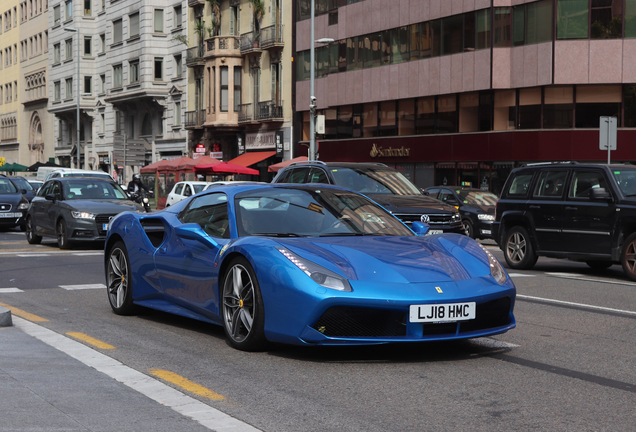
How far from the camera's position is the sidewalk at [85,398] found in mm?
4383

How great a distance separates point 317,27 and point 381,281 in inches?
1626

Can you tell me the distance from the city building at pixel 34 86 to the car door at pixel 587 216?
238ft

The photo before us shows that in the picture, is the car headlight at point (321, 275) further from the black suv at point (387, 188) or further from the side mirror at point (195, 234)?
the black suv at point (387, 188)

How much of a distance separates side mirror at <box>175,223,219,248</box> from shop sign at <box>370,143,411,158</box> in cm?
3329

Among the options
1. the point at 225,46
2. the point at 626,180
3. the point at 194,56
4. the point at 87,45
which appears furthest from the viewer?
the point at 87,45

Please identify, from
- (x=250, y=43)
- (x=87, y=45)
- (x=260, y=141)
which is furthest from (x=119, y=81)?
(x=260, y=141)

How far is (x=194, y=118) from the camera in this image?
5384 centimetres

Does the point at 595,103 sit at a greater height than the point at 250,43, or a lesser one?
lesser

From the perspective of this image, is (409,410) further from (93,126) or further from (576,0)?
(93,126)

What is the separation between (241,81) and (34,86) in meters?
41.4

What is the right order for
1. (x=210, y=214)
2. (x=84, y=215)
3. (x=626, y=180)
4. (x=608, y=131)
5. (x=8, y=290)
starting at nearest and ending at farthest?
(x=210, y=214) < (x=8, y=290) < (x=626, y=180) < (x=84, y=215) < (x=608, y=131)

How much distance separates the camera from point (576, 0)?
32.3 m

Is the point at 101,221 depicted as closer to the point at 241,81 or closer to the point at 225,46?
the point at 241,81

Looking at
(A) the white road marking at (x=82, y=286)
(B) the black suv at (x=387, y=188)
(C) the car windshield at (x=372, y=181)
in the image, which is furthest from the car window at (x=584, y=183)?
(A) the white road marking at (x=82, y=286)
